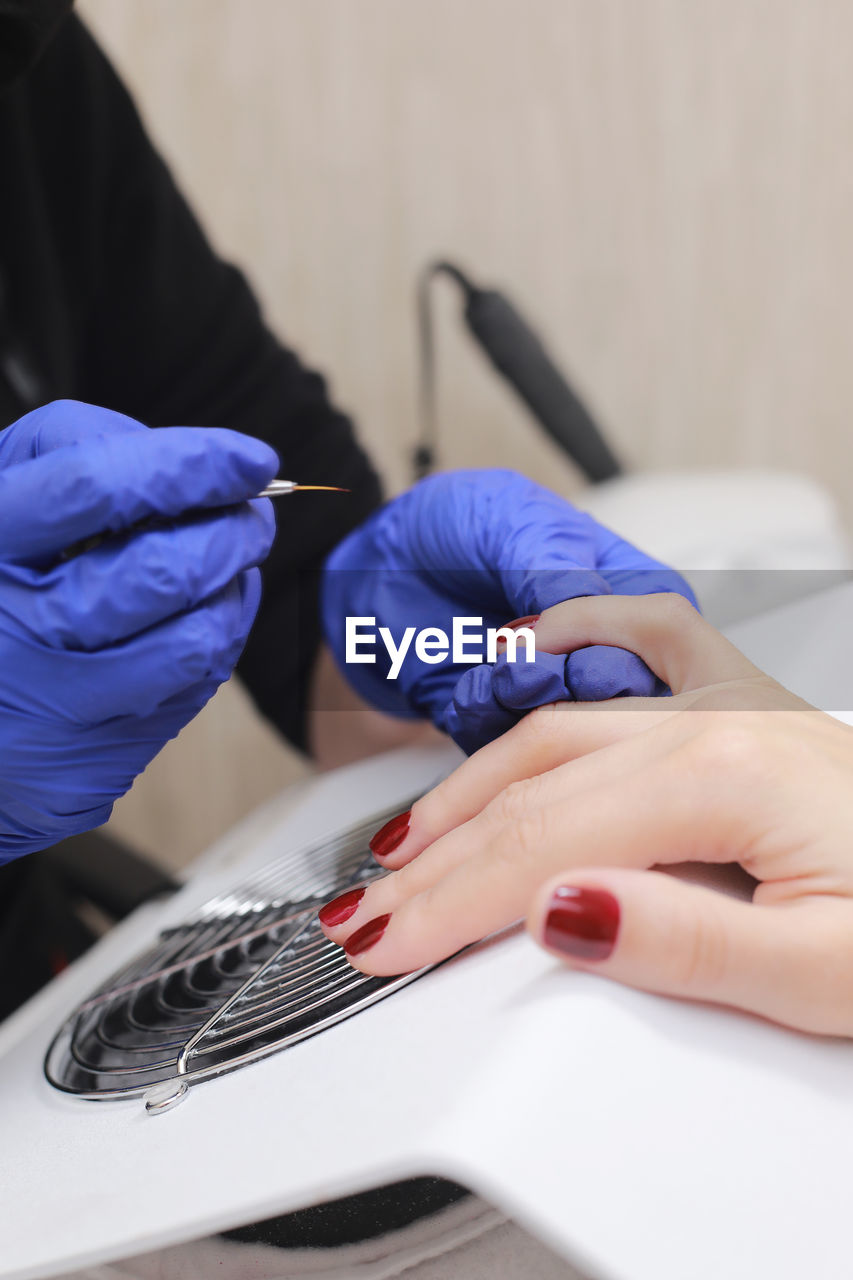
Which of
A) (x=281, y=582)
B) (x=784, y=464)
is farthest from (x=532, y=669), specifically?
(x=784, y=464)

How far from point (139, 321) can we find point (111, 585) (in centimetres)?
54

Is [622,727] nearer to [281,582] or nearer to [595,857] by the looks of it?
[595,857]

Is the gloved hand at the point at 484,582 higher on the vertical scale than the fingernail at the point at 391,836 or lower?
higher

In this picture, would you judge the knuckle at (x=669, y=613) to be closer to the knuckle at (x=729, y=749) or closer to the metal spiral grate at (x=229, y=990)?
the knuckle at (x=729, y=749)

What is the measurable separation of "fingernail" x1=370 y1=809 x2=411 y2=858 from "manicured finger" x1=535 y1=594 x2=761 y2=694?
4.3 inches

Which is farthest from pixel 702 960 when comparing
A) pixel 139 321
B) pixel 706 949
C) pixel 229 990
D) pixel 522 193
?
pixel 522 193

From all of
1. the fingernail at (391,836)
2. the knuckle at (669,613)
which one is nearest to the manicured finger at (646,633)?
the knuckle at (669,613)

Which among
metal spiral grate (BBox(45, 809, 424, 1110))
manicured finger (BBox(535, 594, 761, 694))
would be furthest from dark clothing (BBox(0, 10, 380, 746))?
manicured finger (BBox(535, 594, 761, 694))

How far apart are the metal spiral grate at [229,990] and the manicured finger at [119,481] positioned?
0.21 meters

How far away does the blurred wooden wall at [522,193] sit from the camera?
3.65ft

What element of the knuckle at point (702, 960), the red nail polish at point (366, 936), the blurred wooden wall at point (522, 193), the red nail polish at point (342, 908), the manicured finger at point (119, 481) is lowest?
the red nail polish at point (342, 908)

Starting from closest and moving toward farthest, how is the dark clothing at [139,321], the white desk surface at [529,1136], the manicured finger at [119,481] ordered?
1. the white desk surface at [529,1136]
2. the manicured finger at [119,481]
3. the dark clothing at [139,321]

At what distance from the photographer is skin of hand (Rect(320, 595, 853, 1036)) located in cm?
29

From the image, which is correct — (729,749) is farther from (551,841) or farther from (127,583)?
(127,583)
